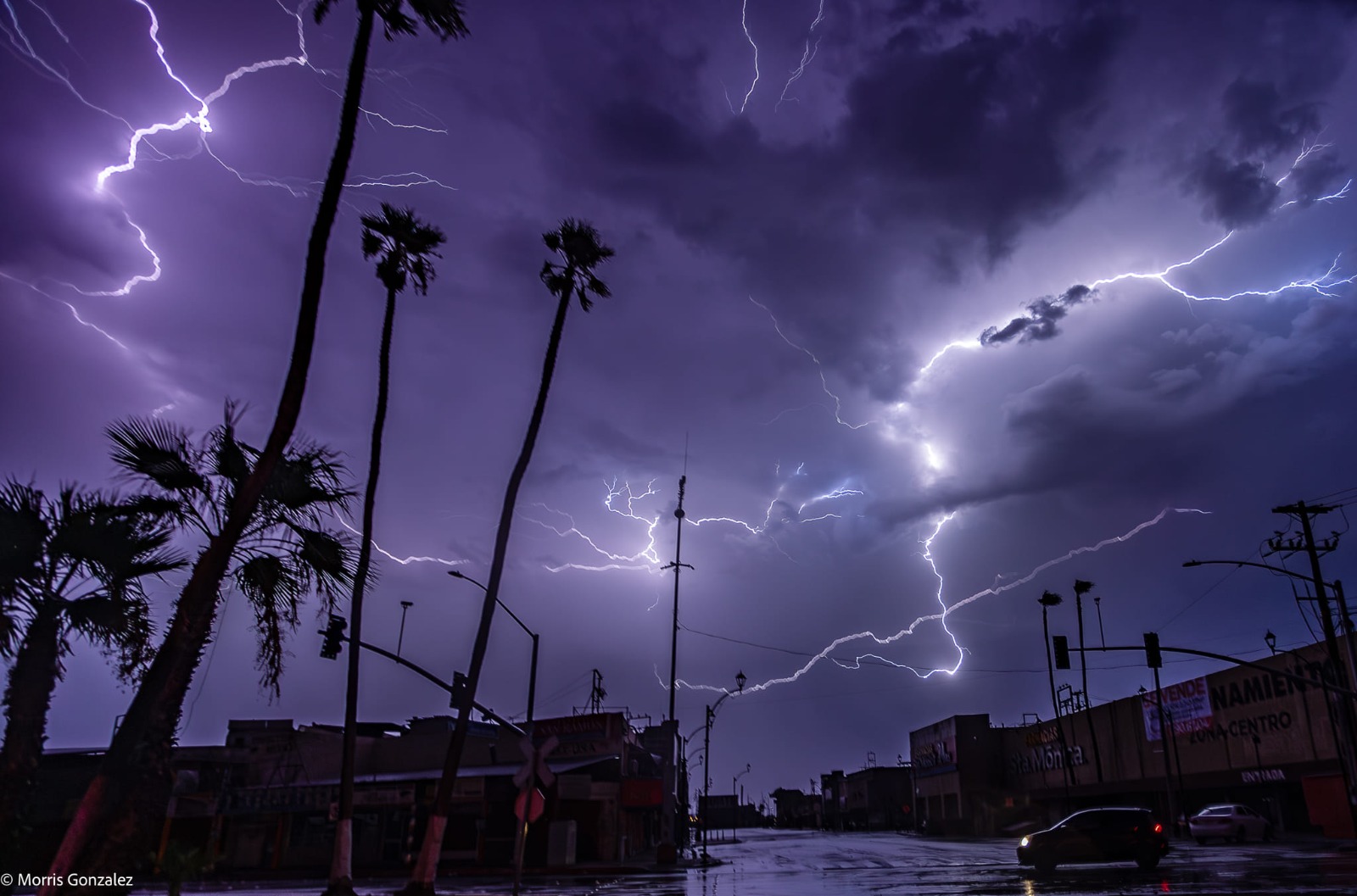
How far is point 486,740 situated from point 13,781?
4804 cm

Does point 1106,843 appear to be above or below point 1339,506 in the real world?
below

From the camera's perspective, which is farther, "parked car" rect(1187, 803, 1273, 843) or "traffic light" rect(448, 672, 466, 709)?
"parked car" rect(1187, 803, 1273, 843)

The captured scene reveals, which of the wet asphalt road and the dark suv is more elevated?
the dark suv

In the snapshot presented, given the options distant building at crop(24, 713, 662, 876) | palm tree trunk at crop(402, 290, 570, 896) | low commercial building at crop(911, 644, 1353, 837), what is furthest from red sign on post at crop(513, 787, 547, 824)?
low commercial building at crop(911, 644, 1353, 837)

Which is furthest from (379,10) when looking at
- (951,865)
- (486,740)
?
(486,740)

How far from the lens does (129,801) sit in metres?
8.62

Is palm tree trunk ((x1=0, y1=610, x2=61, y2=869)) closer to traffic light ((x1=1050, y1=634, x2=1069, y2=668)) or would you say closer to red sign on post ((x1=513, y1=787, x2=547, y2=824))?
red sign on post ((x1=513, y1=787, x2=547, y2=824))

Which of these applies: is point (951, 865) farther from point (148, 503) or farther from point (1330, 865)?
point (148, 503)

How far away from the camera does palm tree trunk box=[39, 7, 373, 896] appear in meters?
8.41

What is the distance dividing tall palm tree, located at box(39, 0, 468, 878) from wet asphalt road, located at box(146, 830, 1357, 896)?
1419 centimetres

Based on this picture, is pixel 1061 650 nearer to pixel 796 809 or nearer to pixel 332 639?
pixel 332 639

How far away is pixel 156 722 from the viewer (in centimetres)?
896

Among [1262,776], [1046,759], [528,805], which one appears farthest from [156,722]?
[1046,759]

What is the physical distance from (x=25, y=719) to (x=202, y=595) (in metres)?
2.61
